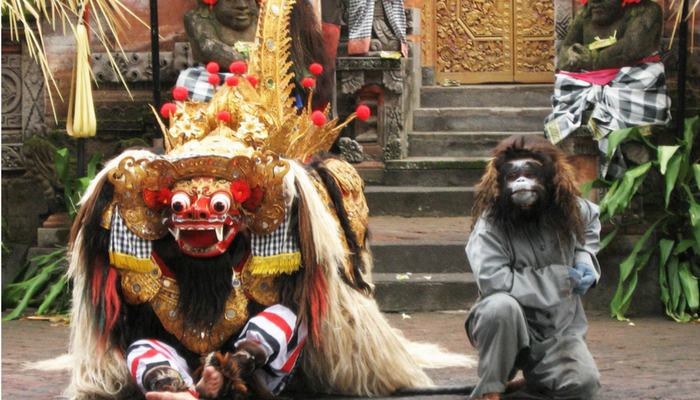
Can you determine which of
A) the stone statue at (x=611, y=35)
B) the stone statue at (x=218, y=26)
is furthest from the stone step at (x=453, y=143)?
the stone statue at (x=218, y=26)

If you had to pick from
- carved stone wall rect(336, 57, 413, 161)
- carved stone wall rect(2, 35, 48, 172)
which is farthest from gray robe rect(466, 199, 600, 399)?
carved stone wall rect(2, 35, 48, 172)

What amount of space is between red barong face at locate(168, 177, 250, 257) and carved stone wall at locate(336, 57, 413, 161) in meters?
4.78

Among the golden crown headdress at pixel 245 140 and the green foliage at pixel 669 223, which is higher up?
the golden crown headdress at pixel 245 140

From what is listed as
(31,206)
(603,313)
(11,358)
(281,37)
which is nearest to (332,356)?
(281,37)

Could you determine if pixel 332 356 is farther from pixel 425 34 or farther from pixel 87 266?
pixel 425 34

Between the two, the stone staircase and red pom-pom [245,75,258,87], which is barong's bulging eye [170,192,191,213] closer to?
red pom-pom [245,75,258,87]

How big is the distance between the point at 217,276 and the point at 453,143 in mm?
5195

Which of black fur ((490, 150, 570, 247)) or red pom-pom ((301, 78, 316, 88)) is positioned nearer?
black fur ((490, 150, 570, 247))

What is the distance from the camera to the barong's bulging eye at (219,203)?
418 cm

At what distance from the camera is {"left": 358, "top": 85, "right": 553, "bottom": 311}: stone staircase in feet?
23.4

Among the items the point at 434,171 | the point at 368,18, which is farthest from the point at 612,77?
the point at 368,18

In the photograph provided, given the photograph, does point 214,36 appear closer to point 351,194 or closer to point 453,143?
point 453,143

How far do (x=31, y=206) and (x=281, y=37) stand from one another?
4.37 meters

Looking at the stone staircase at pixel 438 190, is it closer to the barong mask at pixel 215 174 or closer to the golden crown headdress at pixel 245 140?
the golden crown headdress at pixel 245 140
